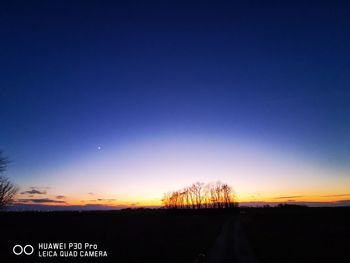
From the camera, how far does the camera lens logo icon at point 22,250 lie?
66.1 ft

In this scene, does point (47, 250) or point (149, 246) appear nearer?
point (47, 250)

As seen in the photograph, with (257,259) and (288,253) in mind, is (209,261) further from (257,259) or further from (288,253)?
(288,253)

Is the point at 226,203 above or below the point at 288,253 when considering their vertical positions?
above

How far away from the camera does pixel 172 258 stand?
20.6 meters

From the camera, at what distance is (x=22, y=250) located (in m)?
20.6

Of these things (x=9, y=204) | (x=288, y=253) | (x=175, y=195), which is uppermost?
(x=175, y=195)

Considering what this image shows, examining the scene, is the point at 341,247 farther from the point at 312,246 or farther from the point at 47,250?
the point at 47,250

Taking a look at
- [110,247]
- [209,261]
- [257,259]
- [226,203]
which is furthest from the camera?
[226,203]

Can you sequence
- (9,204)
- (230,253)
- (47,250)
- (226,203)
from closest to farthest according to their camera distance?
(230,253) < (47,250) < (9,204) < (226,203)

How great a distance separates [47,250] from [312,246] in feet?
71.4

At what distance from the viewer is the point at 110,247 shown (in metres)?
24.3

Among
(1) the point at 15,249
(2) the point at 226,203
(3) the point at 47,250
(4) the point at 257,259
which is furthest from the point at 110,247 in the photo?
(2) the point at 226,203

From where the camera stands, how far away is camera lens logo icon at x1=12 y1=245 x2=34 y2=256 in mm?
20156

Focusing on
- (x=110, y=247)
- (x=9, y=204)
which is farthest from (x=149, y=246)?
(x=9, y=204)
